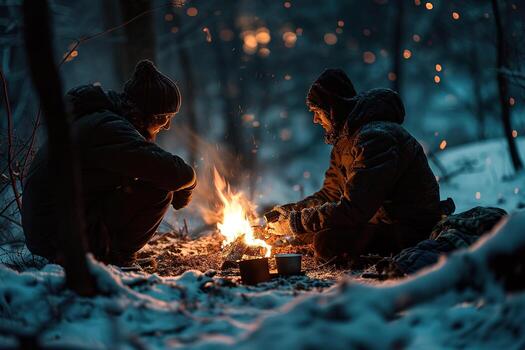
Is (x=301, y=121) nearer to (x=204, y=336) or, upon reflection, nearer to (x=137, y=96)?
(x=137, y=96)

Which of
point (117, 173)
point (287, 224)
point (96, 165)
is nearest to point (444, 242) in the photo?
point (287, 224)

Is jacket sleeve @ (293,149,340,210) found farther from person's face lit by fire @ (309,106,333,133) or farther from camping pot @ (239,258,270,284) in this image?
camping pot @ (239,258,270,284)

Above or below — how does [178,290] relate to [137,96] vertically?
below

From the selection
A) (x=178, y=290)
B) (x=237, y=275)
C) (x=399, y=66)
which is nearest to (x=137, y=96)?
(x=237, y=275)

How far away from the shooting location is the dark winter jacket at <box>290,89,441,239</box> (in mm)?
4770

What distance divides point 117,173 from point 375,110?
94.2 inches

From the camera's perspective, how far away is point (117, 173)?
475 centimetres

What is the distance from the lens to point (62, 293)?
120 inches

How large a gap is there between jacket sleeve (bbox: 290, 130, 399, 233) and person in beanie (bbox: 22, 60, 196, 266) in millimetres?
1379

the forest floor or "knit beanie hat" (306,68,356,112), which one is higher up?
"knit beanie hat" (306,68,356,112)

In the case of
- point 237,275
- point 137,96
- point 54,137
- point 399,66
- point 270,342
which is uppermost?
point 399,66

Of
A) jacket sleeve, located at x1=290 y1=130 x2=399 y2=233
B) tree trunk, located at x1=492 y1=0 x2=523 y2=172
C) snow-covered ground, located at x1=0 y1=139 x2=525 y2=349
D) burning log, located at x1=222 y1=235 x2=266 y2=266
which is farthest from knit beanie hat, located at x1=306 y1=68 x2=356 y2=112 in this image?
tree trunk, located at x1=492 y1=0 x2=523 y2=172

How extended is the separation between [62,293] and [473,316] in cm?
217

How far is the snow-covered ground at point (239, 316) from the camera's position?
2090mm
